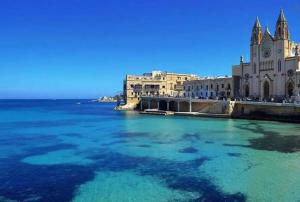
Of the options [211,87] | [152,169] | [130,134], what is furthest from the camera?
[211,87]

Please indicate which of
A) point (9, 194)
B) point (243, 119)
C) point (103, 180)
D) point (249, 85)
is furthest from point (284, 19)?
point (9, 194)

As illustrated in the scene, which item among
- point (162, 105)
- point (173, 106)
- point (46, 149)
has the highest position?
point (162, 105)

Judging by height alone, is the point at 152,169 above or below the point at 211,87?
below

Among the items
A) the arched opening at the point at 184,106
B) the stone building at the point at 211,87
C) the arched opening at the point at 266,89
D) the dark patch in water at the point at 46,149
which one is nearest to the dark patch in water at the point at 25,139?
the dark patch in water at the point at 46,149

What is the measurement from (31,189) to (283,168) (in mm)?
14280

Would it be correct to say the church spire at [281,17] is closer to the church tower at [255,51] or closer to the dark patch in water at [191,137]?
the church tower at [255,51]

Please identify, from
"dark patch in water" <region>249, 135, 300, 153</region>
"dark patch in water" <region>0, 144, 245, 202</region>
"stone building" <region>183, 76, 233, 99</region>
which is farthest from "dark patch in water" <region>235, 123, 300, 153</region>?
"stone building" <region>183, 76, 233, 99</region>

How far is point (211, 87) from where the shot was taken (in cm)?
8338

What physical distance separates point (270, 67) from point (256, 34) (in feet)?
26.1

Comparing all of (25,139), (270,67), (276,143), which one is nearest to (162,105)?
(270,67)

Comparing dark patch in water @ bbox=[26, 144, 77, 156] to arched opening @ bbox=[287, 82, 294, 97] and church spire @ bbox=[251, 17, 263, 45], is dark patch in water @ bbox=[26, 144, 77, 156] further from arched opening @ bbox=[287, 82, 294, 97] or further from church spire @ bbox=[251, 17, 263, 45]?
church spire @ bbox=[251, 17, 263, 45]

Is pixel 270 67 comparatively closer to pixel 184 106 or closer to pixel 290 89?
pixel 290 89

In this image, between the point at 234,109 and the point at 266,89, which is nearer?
the point at 234,109

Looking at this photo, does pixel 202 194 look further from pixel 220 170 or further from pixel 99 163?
pixel 99 163
